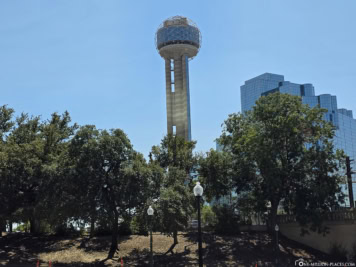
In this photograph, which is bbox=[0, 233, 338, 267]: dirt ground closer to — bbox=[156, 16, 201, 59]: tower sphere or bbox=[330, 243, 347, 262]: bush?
bbox=[330, 243, 347, 262]: bush

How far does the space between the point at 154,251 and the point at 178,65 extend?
101073 mm

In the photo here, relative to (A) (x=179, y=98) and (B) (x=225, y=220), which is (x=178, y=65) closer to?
(A) (x=179, y=98)

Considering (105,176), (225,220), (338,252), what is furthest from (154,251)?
(338,252)

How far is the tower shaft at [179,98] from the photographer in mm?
127812

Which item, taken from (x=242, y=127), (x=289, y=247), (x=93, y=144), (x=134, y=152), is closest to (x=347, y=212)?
(x=289, y=247)

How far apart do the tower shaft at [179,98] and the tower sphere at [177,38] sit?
2587 millimetres

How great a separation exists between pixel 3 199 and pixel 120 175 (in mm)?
10060

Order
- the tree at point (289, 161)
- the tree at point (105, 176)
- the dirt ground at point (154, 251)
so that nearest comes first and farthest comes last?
the tree at point (105, 176)
the dirt ground at point (154, 251)
the tree at point (289, 161)

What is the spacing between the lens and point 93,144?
3011 cm

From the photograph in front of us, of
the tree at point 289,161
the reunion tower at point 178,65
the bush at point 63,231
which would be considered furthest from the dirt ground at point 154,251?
the reunion tower at point 178,65

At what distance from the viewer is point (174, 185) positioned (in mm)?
32531

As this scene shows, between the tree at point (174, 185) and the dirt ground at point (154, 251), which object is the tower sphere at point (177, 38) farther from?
the dirt ground at point (154, 251)

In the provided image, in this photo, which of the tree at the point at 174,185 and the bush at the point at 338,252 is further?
the bush at the point at 338,252

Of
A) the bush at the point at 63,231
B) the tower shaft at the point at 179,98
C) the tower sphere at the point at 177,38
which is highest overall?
the tower sphere at the point at 177,38
